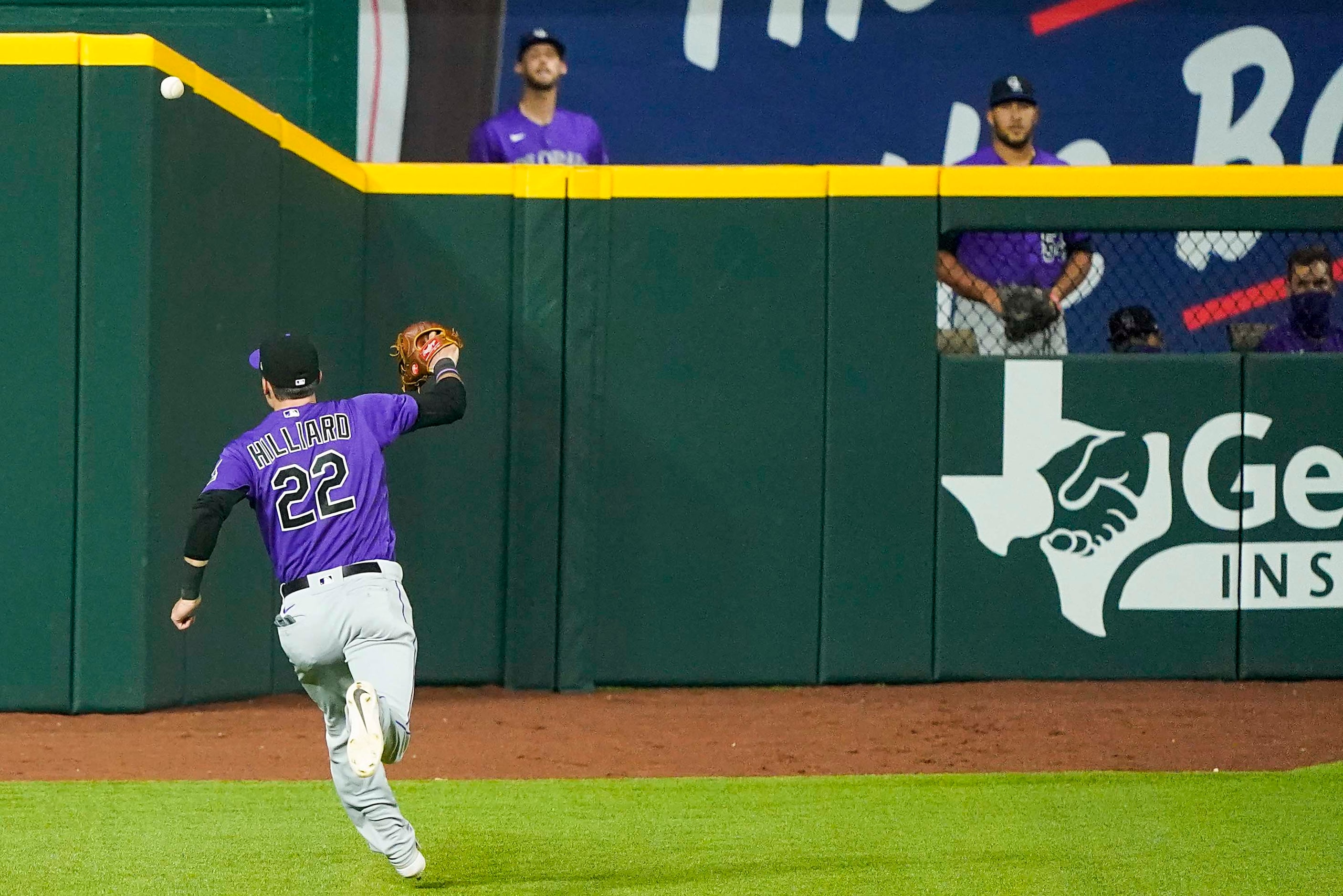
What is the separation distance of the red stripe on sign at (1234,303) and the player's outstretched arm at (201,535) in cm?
731

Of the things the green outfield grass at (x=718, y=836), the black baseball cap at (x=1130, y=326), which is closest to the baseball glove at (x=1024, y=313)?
the black baseball cap at (x=1130, y=326)

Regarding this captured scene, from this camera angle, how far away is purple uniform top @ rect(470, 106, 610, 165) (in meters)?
9.91

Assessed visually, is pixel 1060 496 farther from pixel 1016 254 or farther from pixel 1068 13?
pixel 1068 13

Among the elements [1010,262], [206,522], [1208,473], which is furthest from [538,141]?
[206,522]

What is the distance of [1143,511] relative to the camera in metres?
→ 9.01

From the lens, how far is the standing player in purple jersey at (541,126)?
1000 cm

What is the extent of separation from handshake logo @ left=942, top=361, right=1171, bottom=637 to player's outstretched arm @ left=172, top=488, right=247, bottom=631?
5033mm

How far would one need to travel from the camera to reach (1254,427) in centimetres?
901

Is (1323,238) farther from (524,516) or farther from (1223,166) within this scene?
(524,516)

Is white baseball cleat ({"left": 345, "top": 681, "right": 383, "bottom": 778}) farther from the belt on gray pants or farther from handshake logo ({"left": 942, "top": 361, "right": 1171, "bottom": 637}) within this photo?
handshake logo ({"left": 942, "top": 361, "right": 1171, "bottom": 637})

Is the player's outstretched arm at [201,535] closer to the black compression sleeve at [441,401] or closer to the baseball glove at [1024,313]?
the black compression sleeve at [441,401]

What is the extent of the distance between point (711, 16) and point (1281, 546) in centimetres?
538

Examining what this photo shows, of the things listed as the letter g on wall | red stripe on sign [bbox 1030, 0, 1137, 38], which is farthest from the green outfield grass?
red stripe on sign [bbox 1030, 0, 1137, 38]

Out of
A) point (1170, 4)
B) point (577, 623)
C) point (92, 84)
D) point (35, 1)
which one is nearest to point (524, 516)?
point (577, 623)
